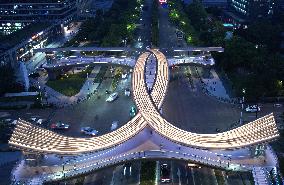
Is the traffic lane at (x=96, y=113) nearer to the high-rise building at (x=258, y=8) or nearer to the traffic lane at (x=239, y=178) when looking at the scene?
the traffic lane at (x=239, y=178)

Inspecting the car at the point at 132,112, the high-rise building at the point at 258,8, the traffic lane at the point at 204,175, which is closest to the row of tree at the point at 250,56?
the high-rise building at the point at 258,8

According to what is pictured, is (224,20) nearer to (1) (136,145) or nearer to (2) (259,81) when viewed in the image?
(2) (259,81)

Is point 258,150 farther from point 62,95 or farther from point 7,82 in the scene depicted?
point 7,82

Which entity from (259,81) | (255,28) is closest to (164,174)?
(259,81)

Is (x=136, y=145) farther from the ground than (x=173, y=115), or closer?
farther from the ground

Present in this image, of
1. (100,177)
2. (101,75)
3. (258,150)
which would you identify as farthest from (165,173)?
(101,75)
